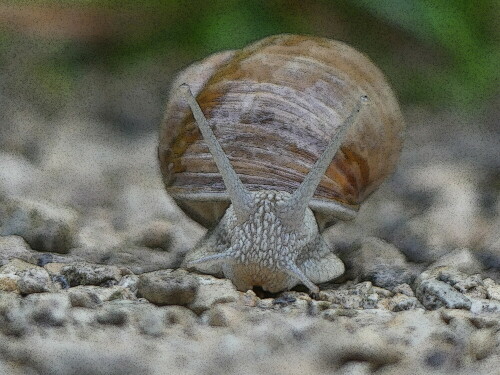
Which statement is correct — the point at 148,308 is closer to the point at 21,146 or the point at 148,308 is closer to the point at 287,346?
the point at 287,346

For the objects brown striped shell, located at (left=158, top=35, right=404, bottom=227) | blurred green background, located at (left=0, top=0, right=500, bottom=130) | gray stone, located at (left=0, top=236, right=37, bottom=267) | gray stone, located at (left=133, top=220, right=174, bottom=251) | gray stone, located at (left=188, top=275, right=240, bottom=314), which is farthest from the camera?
blurred green background, located at (left=0, top=0, right=500, bottom=130)

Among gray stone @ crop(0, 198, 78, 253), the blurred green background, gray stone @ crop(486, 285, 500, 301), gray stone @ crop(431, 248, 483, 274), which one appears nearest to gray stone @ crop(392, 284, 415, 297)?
gray stone @ crop(486, 285, 500, 301)

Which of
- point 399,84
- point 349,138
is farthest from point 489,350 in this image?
point 399,84

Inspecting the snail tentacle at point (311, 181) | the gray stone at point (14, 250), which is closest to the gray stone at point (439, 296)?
the snail tentacle at point (311, 181)

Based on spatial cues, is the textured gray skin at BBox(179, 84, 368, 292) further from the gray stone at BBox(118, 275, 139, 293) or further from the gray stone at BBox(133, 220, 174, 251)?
the gray stone at BBox(133, 220, 174, 251)

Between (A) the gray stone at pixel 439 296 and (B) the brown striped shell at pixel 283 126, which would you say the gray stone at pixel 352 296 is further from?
(B) the brown striped shell at pixel 283 126
